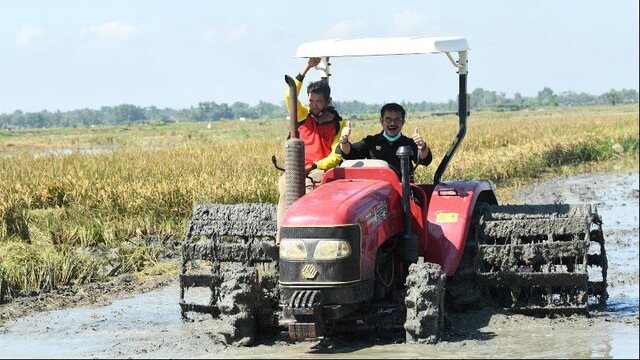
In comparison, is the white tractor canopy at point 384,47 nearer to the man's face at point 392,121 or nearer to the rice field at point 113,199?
the man's face at point 392,121

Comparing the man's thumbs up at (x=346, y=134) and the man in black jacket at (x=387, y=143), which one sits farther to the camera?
the man in black jacket at (x=387, y=143)

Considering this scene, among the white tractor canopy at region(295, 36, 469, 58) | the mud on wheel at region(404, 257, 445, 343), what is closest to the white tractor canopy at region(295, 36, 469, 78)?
the white tractor canopy at region(295, 36, 469, 58)

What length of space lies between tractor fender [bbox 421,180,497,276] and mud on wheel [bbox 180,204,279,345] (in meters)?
1.26

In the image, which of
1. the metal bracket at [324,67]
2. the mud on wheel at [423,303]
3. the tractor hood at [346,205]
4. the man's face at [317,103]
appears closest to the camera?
the tractor hood at [346,205]

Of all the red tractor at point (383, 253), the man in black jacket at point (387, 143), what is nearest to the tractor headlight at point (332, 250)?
the red tractor at point (383, 253)

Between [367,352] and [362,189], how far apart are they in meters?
1.16

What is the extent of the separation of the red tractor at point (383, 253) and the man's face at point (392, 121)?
53cm

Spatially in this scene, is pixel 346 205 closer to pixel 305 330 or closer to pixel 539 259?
pixel 305 330

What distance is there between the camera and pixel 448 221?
9.00 metres

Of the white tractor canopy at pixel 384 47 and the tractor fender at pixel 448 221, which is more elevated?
the white tractor canopy at pixel 384 47

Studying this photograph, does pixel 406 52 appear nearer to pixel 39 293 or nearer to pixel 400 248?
pixel 400 248

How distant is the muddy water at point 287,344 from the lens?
7.90 metres

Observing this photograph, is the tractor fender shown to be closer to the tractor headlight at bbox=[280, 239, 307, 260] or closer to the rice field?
the tractor headlight at bbox=[280, 239, 307, 260]

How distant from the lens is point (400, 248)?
8461mm
